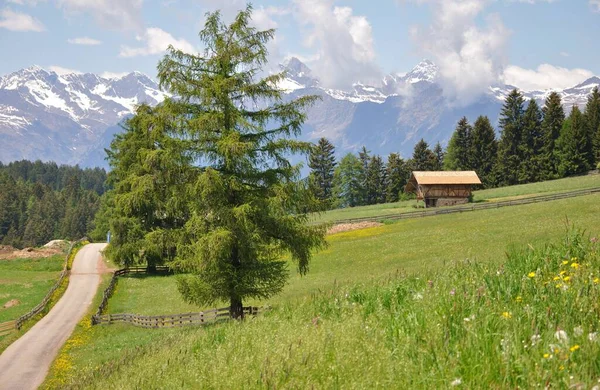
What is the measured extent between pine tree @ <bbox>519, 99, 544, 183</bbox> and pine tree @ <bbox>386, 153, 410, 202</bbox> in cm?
2189

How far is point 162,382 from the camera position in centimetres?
665

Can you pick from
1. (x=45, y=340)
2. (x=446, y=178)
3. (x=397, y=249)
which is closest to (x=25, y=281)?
(x=45, y=340)

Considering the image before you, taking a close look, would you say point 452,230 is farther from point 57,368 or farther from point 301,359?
point 301,359

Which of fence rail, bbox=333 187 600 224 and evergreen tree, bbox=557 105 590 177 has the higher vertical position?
evergreen tree, bbox=557 105 590 177

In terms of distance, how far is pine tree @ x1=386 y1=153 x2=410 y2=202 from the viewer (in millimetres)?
104188

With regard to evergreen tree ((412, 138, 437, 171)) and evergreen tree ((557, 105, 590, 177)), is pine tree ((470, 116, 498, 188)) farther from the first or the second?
evergreen tree ((557, 105, 590, 177))

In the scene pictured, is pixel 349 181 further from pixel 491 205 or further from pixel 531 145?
pixel 491 205

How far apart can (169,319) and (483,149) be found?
8724 centimetres

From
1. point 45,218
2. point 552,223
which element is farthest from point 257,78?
point 45,218

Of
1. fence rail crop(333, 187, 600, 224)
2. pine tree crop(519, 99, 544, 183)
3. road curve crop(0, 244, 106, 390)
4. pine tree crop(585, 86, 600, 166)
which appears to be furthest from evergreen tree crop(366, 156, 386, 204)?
road curve crop(0, 244, 106, 390)

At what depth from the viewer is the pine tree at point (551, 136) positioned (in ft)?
310

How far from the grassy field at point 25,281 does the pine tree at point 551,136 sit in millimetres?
82748

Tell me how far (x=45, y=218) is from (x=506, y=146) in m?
134

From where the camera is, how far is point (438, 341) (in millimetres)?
5348
